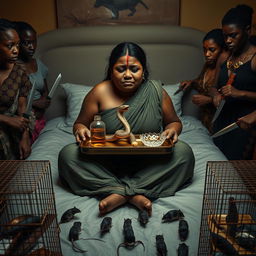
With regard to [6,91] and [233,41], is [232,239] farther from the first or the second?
[6,91]

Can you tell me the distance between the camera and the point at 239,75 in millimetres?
2131

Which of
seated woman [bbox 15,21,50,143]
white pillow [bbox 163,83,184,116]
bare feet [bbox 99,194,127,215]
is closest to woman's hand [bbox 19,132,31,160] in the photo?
seated woman [bbox 15,21,50,143]

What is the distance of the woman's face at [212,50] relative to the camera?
8.13ft

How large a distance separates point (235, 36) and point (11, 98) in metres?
1.51

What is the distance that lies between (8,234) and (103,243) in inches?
17.0

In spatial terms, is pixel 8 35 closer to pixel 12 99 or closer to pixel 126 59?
pixel 12 99

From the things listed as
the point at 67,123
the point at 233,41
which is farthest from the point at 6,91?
the point at 233,41

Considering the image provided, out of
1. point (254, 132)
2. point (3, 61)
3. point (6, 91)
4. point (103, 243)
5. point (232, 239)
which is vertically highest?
point (3, 61)

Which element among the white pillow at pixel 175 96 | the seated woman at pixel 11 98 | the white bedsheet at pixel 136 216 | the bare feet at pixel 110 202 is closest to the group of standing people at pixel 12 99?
the seated woman at pixel 11 98

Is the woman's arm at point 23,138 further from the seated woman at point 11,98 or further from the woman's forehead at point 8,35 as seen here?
the woman's forehead at point 8,35

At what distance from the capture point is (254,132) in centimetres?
212

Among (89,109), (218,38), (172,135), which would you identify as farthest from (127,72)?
(218,38)

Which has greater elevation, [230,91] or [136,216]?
[230,91]

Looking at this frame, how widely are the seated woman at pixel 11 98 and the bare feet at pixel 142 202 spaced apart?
2.89ft
